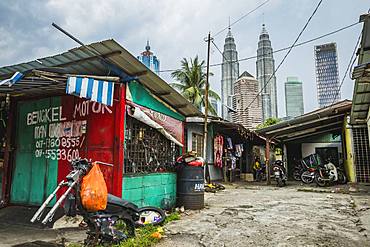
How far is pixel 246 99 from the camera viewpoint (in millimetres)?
15727

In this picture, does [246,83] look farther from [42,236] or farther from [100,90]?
[42,236]

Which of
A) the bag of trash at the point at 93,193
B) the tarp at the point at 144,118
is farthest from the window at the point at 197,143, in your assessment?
the bag of trash at the point at 93,193

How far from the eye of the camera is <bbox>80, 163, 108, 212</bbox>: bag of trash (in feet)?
9.52

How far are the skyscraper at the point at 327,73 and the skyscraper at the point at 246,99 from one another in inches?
130

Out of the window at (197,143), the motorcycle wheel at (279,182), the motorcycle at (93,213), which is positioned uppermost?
the window at (197,143)

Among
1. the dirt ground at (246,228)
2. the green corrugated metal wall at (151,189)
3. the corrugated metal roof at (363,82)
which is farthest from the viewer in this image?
the green corrugated metal wall at (151,189)

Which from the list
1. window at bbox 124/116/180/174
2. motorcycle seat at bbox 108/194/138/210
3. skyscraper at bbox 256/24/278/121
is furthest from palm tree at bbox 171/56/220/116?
motorcycle seat at bbox 108/194/138/210

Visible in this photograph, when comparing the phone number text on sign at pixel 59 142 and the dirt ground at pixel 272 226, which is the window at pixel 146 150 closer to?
the phone number text on sign at pixel 59 142

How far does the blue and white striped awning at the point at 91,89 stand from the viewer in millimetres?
3795

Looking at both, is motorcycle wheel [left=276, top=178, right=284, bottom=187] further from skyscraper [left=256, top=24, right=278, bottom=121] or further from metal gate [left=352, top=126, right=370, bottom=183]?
skyscraper [left=256, top=24, right=278, bottom=121]

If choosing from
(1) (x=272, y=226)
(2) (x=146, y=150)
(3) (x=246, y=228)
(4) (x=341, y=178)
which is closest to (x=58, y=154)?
(2) (x=146, y=150)

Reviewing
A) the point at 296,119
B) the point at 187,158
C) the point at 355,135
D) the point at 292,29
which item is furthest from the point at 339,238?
the point at 355,135

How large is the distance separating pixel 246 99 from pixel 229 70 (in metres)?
2.64

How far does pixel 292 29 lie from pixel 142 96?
6.15 metres
